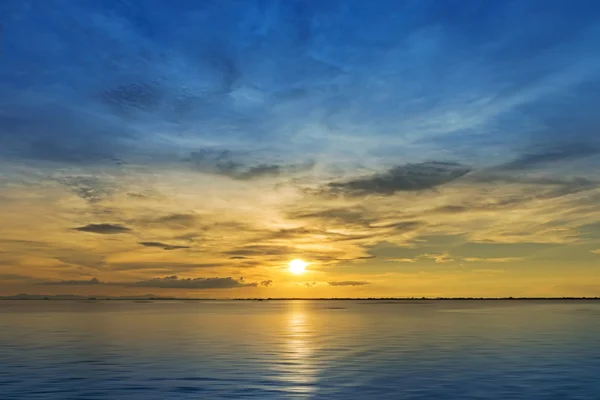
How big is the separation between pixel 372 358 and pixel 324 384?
18346mm

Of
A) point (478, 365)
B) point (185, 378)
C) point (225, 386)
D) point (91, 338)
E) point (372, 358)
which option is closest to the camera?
point (225, 386)

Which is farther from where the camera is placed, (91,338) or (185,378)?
(91,338)

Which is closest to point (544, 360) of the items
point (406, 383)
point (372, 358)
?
point (372, 358)

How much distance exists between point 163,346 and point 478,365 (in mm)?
42011

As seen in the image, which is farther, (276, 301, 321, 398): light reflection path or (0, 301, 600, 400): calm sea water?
(276, 301, 321, 398): light reflection path

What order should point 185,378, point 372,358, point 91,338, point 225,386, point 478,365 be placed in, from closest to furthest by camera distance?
point 225,386 < point 185,378 < point 478,365 < point 372,358 < point 91,338

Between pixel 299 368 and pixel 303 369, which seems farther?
pixel 299 368

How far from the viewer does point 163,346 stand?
80062 mm

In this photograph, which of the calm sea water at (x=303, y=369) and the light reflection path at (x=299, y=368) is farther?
the light reflection path at (x=299, y=368)

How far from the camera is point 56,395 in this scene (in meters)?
43.0

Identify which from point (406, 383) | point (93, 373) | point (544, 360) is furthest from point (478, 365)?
point (93, 373)

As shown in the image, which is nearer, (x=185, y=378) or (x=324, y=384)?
(x=324, y=384)

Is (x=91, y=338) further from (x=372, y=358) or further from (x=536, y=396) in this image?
(x=536, y=396)

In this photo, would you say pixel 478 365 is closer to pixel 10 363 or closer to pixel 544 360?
pixel 544 360
